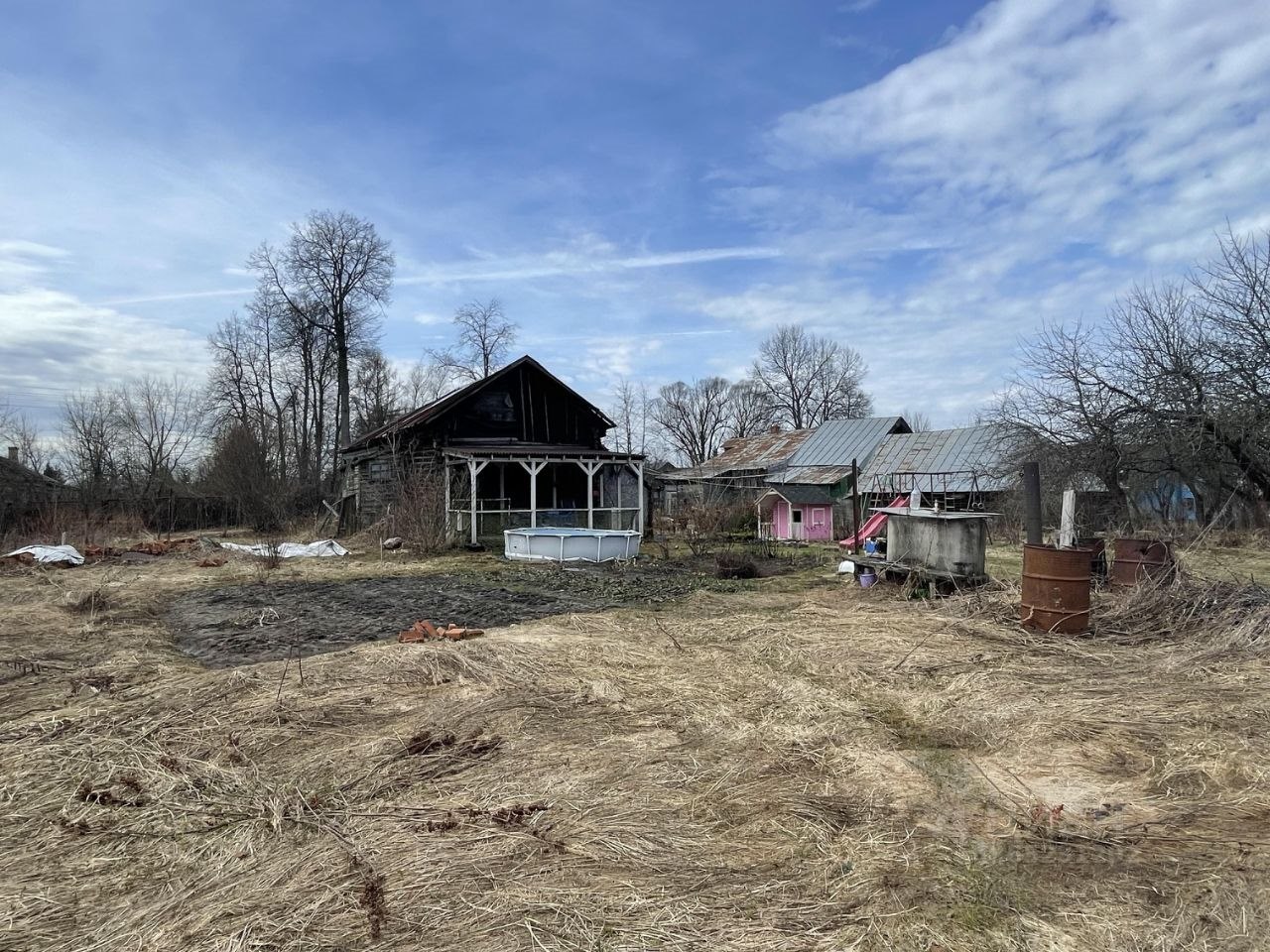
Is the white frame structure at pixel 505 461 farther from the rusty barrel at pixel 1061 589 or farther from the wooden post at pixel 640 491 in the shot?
the rusty barrel at pixel 1061 589

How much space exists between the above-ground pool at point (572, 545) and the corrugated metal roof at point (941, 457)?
504 inches

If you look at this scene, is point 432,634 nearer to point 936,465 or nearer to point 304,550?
point 304,550

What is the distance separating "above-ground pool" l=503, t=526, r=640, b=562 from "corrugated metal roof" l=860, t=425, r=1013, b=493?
12.8 meters

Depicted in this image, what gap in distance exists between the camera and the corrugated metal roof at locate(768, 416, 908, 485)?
29625mm

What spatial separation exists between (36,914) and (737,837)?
8.76ft

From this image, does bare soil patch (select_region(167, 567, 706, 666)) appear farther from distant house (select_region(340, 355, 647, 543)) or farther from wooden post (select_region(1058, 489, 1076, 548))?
distant house (select_region(340, 355, 647, 543))

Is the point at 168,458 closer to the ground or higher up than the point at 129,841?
higher up

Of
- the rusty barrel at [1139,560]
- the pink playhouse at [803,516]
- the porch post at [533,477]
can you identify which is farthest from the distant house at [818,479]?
the rusty barrel at [1139,560]

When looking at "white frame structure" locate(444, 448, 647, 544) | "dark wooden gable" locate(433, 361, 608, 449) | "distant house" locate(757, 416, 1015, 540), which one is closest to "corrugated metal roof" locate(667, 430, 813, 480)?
"distant house" locate(757, 416, 1015, 540)

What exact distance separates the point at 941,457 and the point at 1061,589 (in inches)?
823

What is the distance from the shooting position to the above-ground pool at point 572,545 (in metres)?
16.5

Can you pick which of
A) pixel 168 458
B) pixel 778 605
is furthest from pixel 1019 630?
pixel 168 458

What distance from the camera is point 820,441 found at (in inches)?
1267

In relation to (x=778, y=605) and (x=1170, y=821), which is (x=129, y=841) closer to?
(x=1170, y=821)
